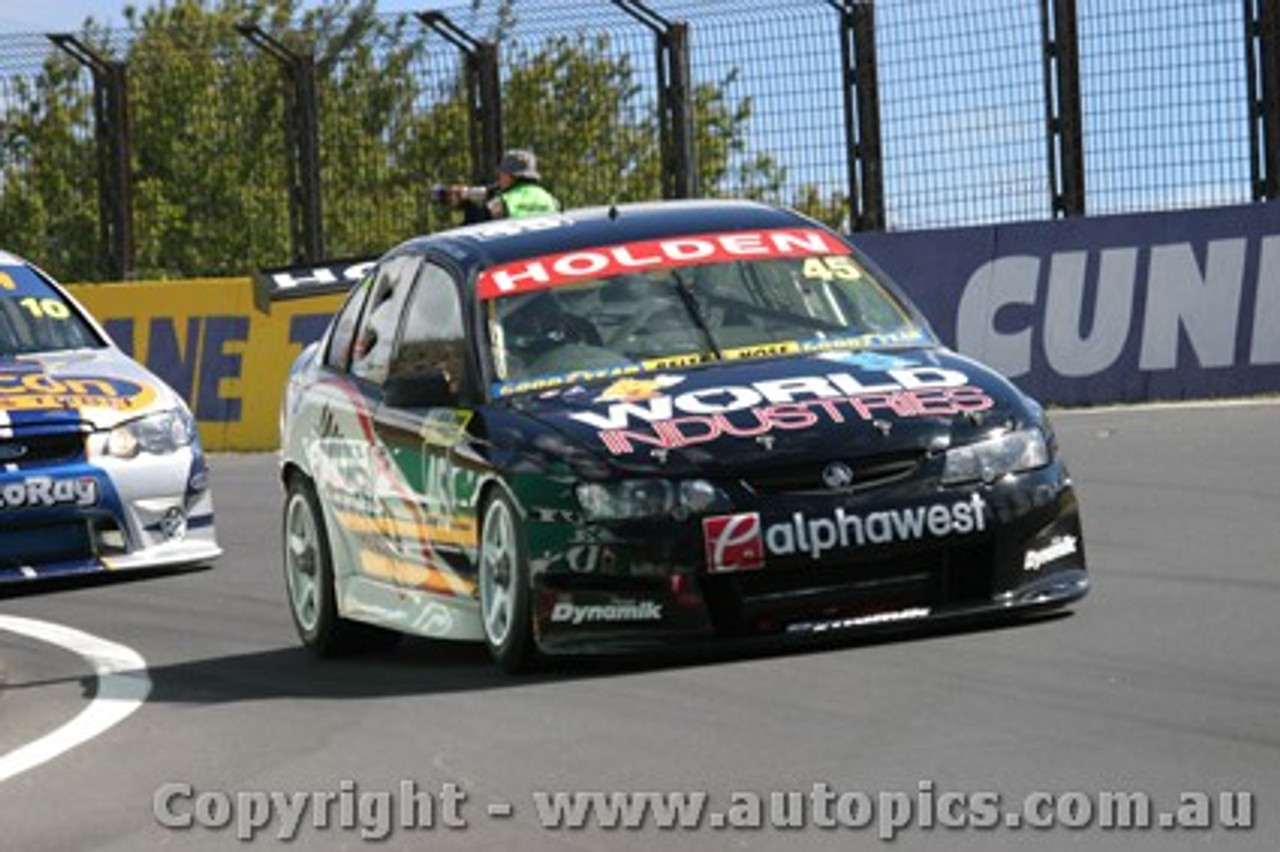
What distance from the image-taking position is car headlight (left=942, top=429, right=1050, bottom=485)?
1030 centimetres

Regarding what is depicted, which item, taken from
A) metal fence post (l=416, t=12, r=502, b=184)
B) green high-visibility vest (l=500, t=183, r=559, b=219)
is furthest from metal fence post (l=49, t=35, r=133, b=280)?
green high-visibility vest (l=500, t=183, r=559, b=219)

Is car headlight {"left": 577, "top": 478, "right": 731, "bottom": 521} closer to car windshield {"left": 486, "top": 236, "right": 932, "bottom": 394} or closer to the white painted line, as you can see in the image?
car windshield {"left": 486, "top": 236, "right": 932, "bottom": 394}

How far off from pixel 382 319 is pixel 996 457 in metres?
2.74

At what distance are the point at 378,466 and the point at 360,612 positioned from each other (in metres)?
0.56

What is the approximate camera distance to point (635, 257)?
11570 millimetres

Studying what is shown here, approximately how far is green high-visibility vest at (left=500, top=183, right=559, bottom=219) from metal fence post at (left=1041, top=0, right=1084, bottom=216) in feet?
13.0

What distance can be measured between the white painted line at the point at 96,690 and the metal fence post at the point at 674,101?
34.8 ft

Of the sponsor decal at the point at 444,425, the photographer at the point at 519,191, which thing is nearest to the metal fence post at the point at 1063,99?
the photographer at the point at 519,191

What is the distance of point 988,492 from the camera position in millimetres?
10336

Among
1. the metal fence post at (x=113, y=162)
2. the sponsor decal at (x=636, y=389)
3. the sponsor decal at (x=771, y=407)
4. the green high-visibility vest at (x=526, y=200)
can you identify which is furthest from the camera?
the metal fence post at (x=113, y=162)

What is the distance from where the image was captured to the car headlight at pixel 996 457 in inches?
405

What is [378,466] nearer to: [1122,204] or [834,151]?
[1122,204]

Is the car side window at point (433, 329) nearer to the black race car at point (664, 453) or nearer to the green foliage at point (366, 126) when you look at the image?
the black race car at point (664, 453)

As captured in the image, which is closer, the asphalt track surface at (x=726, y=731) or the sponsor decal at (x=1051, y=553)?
the asphalt track surface at (x=726, y=731)
